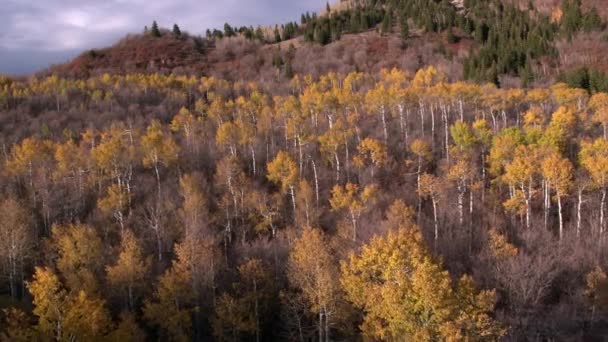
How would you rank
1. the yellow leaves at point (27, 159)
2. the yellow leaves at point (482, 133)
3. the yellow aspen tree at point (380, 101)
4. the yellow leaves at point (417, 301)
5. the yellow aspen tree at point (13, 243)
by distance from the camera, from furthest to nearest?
the yellow aspen tree at point (380, 101) → the yellow leaves at point (482, 133) → the yellow leaves at point (27, 159) → the yellow aspen tree at point (13, 243) → the yellow leaves at point (417, 301)

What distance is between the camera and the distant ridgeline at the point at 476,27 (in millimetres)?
97000

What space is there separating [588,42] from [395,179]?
7373 centimetres

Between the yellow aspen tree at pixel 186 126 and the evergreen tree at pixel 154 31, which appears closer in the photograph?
the yellow aspen tree at pixel 186 126

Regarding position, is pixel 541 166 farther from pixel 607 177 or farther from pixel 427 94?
pixel 427 94

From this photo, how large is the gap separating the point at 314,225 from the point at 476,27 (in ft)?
306

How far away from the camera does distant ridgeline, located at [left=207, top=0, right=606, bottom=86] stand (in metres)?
97.0

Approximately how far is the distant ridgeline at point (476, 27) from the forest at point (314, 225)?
2301 centimetres

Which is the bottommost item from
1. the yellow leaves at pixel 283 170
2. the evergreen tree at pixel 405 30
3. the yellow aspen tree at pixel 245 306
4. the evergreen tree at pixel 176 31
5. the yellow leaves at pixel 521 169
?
the yellow aspen tree at pixel 245 306

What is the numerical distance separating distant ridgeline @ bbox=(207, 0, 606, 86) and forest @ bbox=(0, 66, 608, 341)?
23009 mm

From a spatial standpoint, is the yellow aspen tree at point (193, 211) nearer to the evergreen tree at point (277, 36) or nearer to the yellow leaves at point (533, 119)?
the yellow leaves at point (533, 119)

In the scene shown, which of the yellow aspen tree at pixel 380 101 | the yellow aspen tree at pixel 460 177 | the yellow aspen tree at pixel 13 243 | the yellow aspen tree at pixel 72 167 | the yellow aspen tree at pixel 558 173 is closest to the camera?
the yellow aspen tree at pixel 13 243

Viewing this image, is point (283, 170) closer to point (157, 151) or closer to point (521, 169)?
point (157, 151)

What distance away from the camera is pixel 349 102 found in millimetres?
70000

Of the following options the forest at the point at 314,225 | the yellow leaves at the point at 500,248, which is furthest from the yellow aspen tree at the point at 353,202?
the yellow leaves at the point at 500,248
